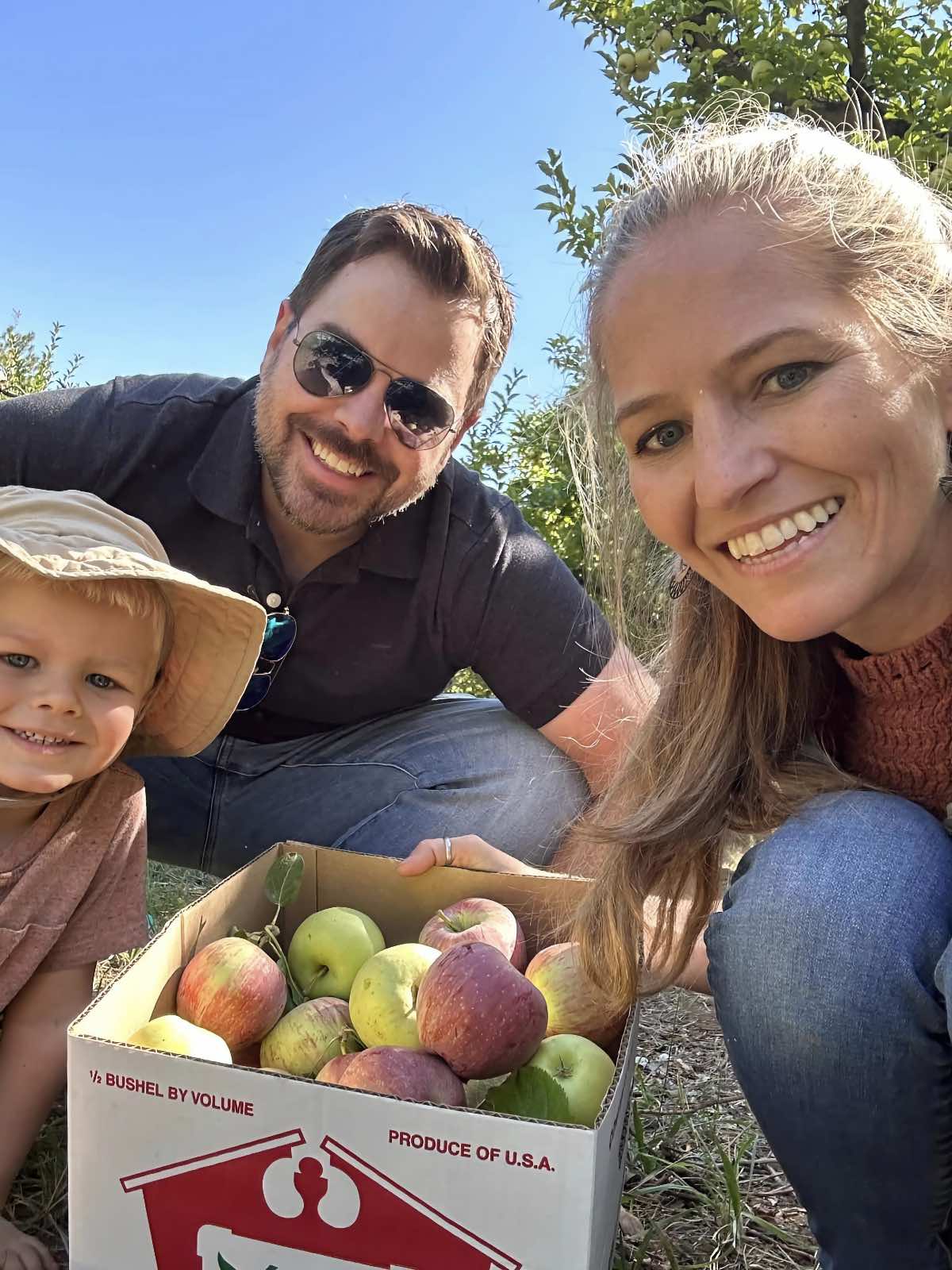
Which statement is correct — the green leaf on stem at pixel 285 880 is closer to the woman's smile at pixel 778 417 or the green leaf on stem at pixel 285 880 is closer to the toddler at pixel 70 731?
the toddler at pixel 70 731

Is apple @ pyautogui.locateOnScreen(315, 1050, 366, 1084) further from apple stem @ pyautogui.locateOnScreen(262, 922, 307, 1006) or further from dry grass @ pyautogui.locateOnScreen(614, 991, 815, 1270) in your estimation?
dry grass @ pyautogui.locateOnScreen(614, 991, 815, 1270)

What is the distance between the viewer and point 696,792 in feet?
4.86

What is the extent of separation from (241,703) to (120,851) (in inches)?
27.8

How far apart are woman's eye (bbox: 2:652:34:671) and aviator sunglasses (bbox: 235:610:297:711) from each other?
747mm

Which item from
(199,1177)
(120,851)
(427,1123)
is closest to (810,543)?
(427,1123)

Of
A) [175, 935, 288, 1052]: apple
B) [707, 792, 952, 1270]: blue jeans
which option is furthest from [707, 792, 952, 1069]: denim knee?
[175, 935, 288, 1052]: apple

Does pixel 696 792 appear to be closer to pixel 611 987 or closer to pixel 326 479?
pixel 611 987

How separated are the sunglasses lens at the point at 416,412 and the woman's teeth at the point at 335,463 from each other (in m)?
0.12

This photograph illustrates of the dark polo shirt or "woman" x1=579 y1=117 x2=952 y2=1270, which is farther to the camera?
the dark polo shirt

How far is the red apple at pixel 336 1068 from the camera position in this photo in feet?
3.84

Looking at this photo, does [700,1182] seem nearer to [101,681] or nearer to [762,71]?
[101,681]

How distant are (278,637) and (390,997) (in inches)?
41.1

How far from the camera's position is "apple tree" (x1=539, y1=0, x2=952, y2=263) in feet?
8.86

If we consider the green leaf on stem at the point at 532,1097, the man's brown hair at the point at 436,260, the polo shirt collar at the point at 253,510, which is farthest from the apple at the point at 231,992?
the man's brown hair at the point at 436,260
